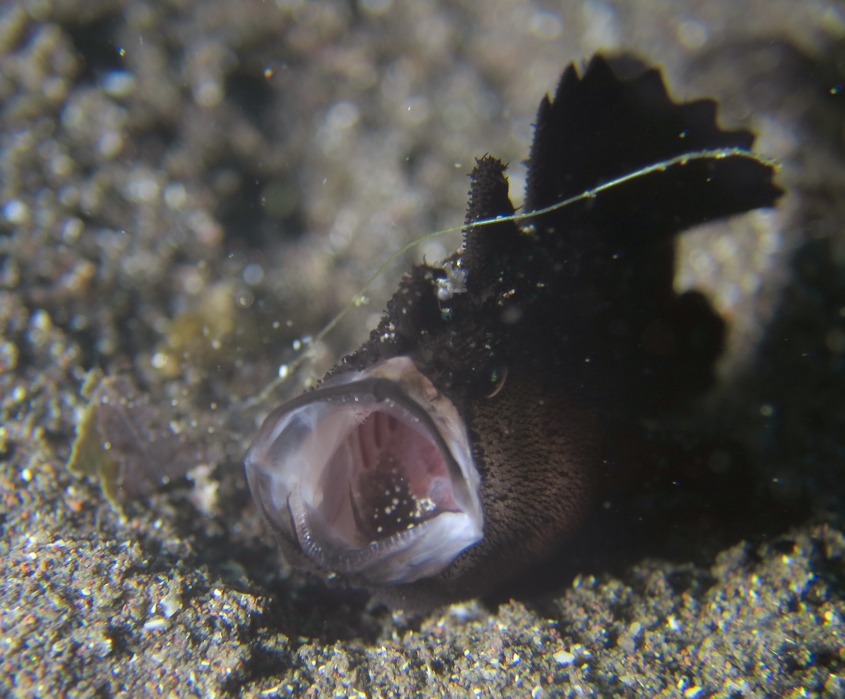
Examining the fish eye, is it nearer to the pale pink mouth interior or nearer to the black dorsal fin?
the pale pink mouth interior

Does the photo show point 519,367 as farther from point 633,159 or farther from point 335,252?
point 335,252

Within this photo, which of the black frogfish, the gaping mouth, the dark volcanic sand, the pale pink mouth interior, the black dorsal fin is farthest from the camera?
the dark volcanic sand

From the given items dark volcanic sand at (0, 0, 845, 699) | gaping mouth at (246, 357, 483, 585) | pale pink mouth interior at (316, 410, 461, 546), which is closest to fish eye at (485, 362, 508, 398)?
gaping mouth at (246, 357, 483, 585)

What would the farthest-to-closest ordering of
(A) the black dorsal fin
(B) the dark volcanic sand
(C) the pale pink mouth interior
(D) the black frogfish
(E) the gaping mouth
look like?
(B) the dark volcanic sand, (A) the black dorsal fin, (C) the pale pink mouth interior, (D) the black frogfish, (E) the gaping mouth

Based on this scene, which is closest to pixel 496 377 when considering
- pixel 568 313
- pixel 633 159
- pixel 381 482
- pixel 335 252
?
pixel 568 313

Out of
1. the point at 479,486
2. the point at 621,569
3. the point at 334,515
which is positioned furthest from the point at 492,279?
the point at 621,569

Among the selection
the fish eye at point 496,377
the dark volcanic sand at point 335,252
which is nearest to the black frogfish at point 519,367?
the fish eye at point 496,377

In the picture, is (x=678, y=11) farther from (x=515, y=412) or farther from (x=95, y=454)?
(x=95, y=454)
